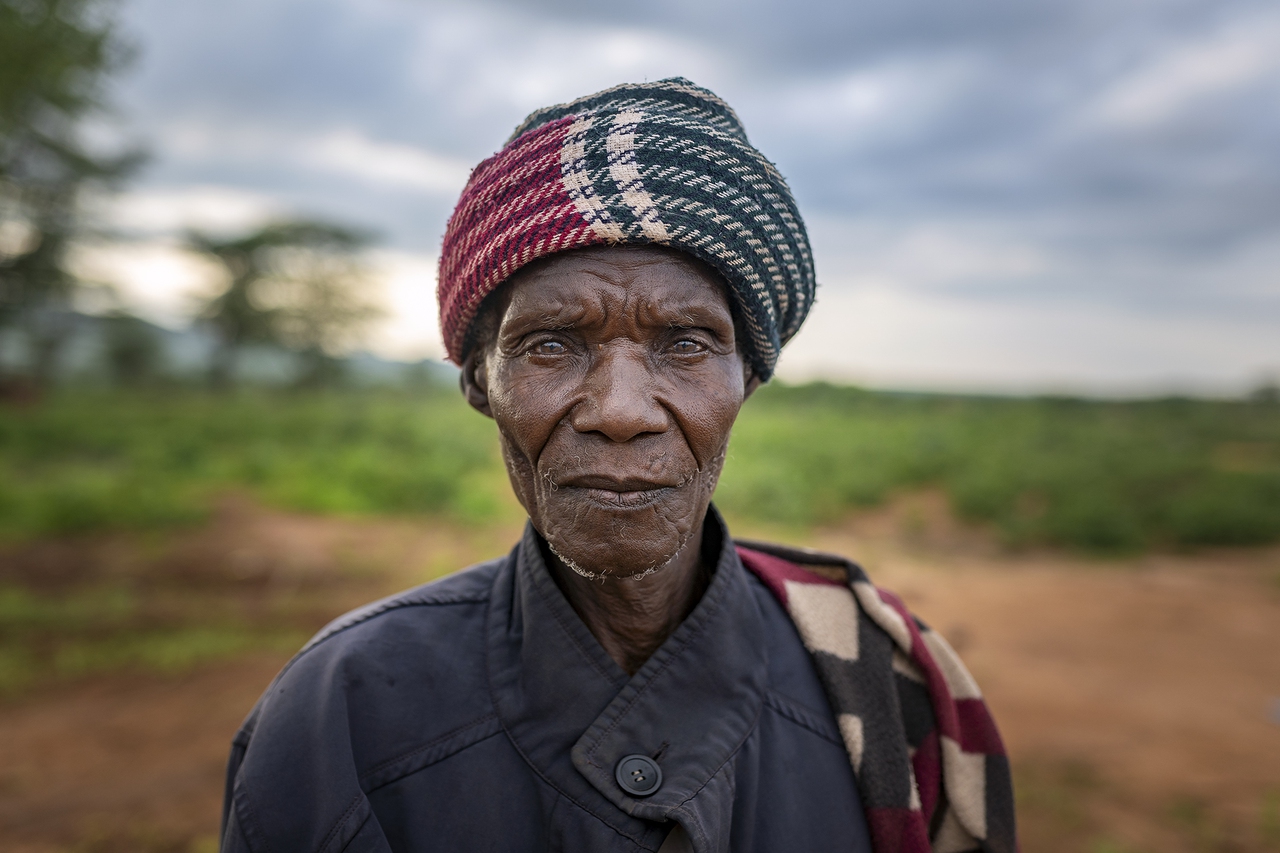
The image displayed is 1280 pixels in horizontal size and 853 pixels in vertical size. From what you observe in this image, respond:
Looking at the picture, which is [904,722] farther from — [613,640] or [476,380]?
[476,380]

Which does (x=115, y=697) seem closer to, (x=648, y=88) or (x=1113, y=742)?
(x=648, y=88)

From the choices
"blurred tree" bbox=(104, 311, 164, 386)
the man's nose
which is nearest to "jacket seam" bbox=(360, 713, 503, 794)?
the man's nose

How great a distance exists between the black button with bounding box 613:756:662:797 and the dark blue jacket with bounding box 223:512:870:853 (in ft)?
0.04

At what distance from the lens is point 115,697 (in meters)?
4.96

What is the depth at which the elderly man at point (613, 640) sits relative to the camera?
1297 mm

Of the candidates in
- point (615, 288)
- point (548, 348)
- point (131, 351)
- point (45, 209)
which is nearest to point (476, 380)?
point (548, 348)

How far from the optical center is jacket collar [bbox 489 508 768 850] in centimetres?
127

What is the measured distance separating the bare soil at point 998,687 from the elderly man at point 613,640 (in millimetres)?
2980

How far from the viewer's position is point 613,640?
1.56 metres

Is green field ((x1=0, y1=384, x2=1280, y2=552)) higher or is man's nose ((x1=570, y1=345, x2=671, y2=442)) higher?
man's nose ((x1=570, y1=345, x2=671, y2=442))

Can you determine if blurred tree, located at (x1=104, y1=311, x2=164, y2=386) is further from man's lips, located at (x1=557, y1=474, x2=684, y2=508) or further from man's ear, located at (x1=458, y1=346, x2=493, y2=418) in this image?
man's lips, located at (x1=557, y1=474, x2=684, y2=508)

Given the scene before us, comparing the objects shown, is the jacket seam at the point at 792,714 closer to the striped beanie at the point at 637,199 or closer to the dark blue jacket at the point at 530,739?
the dark blue jacket at the point at 530,739

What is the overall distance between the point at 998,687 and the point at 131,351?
2819 centimetres

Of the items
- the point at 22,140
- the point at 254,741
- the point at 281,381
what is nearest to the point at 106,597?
the point at 254,741
